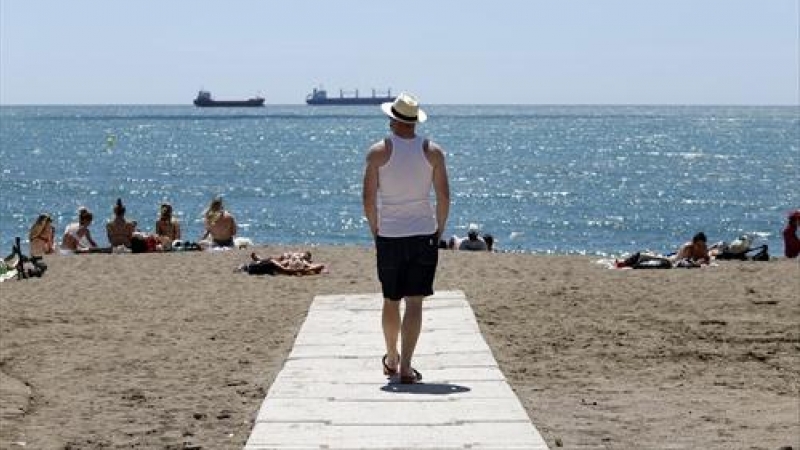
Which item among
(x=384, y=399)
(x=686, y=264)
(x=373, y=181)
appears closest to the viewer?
(x=384, y=399)

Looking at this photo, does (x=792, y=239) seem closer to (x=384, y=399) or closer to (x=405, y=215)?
(x=405, y=215)

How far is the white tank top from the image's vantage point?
940cm

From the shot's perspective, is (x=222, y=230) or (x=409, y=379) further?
(x=222, y=230)

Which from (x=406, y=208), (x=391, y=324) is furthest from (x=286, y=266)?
(x=406, y=208)

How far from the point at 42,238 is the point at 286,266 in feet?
17.7

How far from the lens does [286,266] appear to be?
705 inches

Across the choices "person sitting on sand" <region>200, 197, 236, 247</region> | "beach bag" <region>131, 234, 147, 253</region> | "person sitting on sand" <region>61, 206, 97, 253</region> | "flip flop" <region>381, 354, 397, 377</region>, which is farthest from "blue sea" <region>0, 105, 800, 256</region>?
"flip flop" <region>381, 354, 397, 377</region>

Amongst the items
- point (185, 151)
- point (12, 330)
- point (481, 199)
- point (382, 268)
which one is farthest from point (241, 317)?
point (185, 151)

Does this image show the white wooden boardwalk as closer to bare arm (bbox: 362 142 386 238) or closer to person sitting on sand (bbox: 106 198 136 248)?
bare arm (bbox: 362 142 386 238)

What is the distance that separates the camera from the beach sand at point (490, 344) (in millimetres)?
9344

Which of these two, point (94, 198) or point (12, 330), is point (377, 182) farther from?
point (94, 198)

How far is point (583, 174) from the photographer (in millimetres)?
82188

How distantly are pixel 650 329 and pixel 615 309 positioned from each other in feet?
3.89

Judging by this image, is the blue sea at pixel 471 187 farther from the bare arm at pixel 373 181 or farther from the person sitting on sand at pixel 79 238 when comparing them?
the bare arm at pixel 373 181
